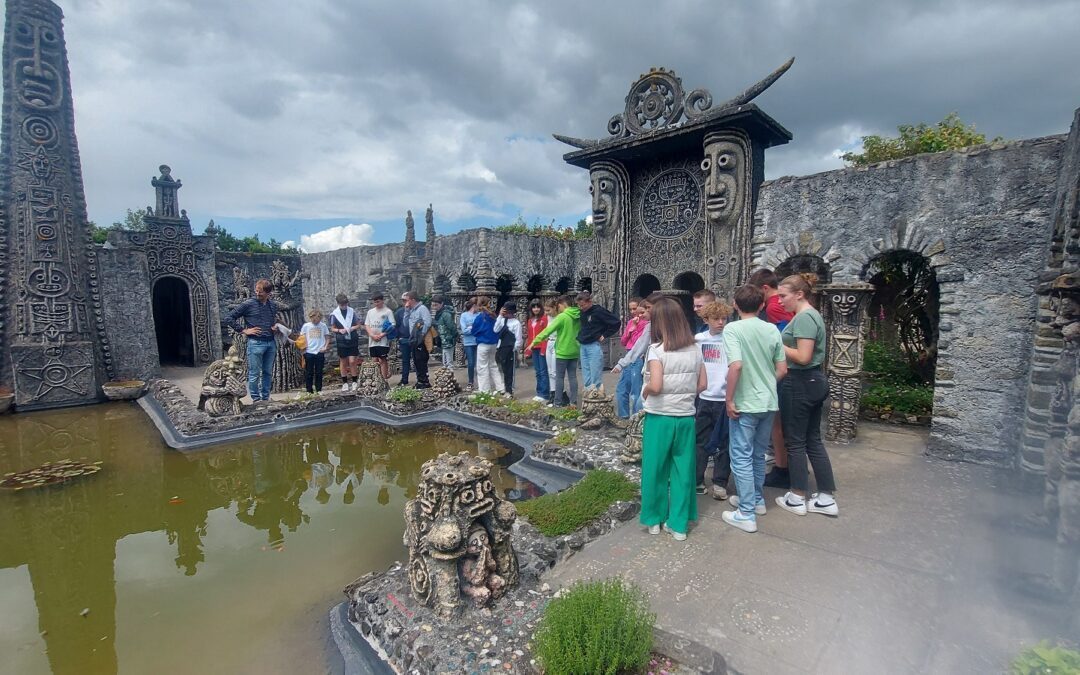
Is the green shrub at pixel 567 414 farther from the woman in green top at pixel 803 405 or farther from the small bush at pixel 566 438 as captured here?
the woman in green top at pixel 803 405

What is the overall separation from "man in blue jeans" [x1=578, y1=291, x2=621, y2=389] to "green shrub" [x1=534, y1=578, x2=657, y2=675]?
4.36 m

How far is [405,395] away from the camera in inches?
313

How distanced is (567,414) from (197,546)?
163 inches

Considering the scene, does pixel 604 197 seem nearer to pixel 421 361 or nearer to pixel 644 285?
pixel 644 285

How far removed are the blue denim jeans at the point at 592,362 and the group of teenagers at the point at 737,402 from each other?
2738 millimetres

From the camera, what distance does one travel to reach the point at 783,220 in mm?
6660

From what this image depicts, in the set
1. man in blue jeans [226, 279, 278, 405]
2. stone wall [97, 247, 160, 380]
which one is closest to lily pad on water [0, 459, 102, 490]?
man in blue jeans [226, 279, 278, 405]

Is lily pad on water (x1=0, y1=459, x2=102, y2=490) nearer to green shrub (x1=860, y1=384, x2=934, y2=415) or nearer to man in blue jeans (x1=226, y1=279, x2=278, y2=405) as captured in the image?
man in blue jeans (x1=226, y1=279, x2=278, y2=405)

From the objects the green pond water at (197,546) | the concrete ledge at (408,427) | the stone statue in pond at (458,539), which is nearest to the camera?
the stone statue in pond at (458,539)

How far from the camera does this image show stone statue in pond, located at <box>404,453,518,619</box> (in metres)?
2.76

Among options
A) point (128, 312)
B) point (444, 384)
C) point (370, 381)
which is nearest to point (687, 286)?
point (444, 384)

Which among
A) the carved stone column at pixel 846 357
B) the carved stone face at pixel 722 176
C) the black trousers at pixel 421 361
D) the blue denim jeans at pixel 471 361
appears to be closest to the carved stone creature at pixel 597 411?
the carved stone column at pixel 846 357

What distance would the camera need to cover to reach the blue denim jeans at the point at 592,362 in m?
6.89

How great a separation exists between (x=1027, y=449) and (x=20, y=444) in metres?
11.4
